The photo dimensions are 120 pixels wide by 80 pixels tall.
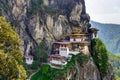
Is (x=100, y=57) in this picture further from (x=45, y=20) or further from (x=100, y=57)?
(x=45, y=20)

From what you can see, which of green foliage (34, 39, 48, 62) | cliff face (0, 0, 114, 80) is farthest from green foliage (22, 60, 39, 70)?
cliff face (0, 0, 114, 80)

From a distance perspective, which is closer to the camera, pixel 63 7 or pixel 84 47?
pixel 84 47

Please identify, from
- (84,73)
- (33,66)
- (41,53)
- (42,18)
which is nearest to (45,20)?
(42,18)

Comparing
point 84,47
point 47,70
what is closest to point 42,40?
point 84,47

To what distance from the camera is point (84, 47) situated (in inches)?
2495

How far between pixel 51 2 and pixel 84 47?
17847 mm

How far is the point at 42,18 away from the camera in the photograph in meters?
68.3

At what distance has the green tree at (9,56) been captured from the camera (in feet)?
69.0

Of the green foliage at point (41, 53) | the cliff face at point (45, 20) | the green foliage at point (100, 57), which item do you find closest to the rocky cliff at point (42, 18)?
the cliff face at point (45, 20)

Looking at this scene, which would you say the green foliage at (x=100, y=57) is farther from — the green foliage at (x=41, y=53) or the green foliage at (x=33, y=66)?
the green foliage at (x=33, y=66)

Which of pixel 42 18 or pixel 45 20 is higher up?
pixel 42 18

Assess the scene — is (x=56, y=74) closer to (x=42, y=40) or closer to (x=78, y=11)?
(x=42, y=40)

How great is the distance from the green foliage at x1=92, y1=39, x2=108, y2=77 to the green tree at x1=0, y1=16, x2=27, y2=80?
42600 mm

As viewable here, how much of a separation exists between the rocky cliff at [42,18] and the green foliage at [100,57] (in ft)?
31.7
